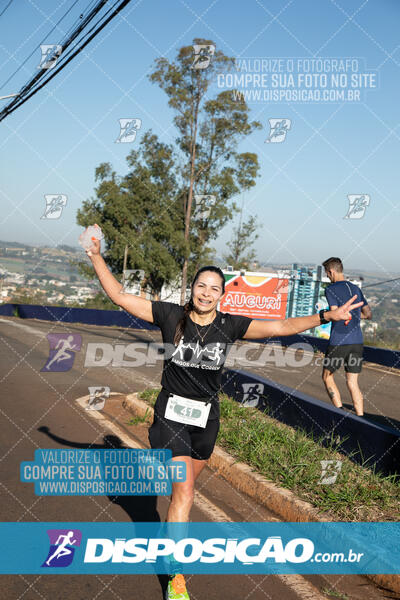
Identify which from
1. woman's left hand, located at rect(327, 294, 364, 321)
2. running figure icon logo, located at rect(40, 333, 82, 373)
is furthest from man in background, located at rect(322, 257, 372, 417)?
running figure icon logo, located at rect(40, 333, 82, 373)

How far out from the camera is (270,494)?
4.49 meters

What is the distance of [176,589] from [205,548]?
766 mm

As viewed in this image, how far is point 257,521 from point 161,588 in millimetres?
1238

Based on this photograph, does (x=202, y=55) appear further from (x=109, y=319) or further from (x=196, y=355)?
(x=196, y=355)

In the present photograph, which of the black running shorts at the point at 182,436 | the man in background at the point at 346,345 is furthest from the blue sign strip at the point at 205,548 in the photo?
the man in background at the point at 346,345

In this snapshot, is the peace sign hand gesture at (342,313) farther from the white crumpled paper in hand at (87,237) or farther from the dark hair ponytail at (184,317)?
the white crumpled paper in hand at (87,237)

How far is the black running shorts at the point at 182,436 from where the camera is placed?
10.8 ft

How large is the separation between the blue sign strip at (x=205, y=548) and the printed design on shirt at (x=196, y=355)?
3.40 ft

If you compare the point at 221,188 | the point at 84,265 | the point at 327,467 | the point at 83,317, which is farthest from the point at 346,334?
the point at 84,265

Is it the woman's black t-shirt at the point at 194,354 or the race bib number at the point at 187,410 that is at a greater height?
the woman's black t-shirt at the point at 194,354

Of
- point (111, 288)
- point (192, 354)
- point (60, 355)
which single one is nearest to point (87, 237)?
point (111, 288)

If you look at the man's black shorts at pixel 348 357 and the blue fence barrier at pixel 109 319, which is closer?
the man's black shorts at pixel 348 357

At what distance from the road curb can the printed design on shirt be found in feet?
5.03

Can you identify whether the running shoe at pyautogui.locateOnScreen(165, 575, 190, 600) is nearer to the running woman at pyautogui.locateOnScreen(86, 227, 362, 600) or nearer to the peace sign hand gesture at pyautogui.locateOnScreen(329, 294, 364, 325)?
the running woman at pyautogui.locateOnScreen(86, 227, 362, 600)
